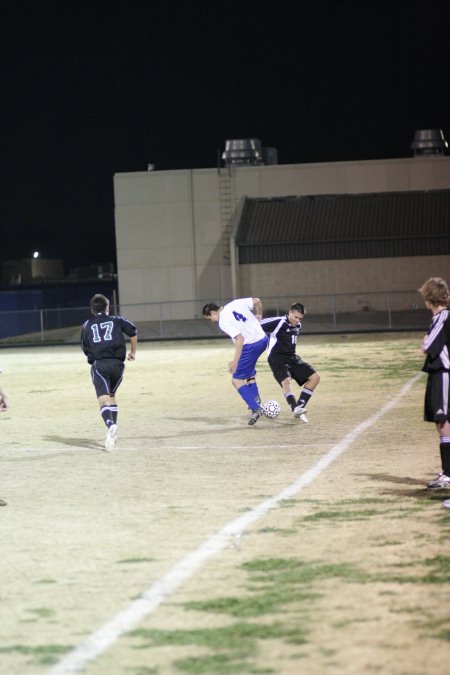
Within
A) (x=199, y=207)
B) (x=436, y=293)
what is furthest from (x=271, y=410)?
(x=199, y=207)

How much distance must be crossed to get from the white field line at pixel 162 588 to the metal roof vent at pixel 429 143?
4580 centimetres

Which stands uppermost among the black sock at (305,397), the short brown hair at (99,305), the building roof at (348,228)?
the building roof at (348,228)

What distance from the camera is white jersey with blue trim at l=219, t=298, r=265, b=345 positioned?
15125 mm

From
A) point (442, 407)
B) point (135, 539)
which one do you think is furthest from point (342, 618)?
point (442, 407)

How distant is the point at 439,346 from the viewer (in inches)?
377

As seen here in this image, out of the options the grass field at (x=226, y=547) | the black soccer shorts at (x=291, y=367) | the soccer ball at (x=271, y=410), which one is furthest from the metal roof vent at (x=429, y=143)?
the soccer ball at (x=271, y=410)

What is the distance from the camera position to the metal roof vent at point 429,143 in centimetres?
5500

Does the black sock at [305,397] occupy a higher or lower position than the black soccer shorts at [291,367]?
lower

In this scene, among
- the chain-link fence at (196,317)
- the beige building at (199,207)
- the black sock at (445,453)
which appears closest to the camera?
the black sock at (445,453)

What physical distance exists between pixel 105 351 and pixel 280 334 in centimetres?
310

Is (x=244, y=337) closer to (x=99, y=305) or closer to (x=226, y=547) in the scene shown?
(x=99, y=305)

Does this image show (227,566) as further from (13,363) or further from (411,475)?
(13,363)

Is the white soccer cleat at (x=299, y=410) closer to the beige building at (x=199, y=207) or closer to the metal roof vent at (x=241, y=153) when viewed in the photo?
the beige building at (x=199, y=207)

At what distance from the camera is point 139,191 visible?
53.6 meters
